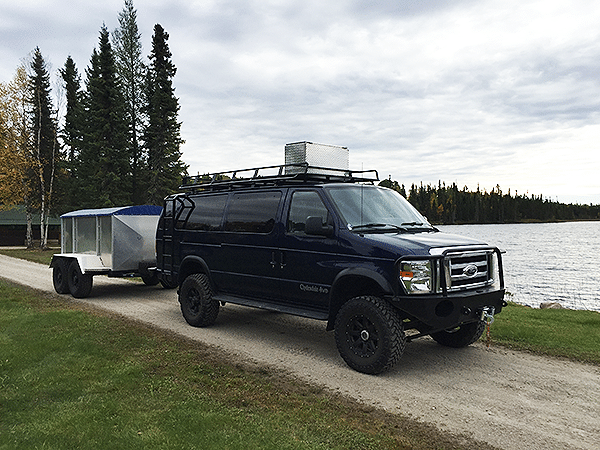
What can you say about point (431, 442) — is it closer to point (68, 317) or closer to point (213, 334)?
point (213, 334)

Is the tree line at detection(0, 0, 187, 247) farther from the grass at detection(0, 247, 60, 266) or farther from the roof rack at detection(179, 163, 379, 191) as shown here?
the roof rack at detection(179, 163, 379, 191)

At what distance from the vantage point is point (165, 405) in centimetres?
504

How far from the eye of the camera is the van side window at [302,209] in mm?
7090

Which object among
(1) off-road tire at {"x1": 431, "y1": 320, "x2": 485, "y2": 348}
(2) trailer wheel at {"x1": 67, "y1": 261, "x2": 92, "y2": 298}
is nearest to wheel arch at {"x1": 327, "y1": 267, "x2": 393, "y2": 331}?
(1) off-road tire at {"x1": 431, "y1": 320, "x2": 485, "y2": 348}

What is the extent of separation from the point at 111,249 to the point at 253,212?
581cm

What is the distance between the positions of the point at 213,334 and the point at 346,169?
12.4ft

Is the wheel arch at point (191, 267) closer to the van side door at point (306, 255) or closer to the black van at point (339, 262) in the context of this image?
the black van at point (339, 262)

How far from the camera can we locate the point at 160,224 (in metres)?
10.3

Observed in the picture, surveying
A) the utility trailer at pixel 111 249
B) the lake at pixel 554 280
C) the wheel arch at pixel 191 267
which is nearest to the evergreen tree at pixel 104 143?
the utility trailer at pixel 111 249

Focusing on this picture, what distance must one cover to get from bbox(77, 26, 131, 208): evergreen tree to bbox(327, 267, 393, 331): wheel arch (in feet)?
94.4

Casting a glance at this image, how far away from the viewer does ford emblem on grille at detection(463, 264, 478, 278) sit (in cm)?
619

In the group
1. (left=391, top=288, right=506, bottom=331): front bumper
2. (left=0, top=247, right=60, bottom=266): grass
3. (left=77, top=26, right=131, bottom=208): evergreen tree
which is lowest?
(left=0, top=247, right=60, bottom=266): grass

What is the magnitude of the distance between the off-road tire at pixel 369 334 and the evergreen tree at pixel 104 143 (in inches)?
1147

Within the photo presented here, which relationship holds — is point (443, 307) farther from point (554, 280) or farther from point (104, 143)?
point (104, 143)
